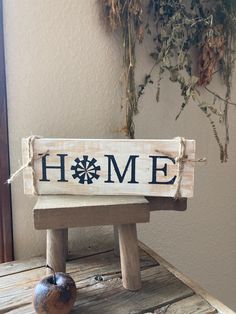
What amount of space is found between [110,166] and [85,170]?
0.05 m

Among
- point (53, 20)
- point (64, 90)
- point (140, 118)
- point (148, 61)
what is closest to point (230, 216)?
point (140, 118)

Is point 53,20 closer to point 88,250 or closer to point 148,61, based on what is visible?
point 148,61

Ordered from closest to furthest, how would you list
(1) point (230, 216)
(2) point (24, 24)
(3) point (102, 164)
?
1. (3) point (102, 164)
2. (2) point (24, 24)
3. (1) point (230, 216)

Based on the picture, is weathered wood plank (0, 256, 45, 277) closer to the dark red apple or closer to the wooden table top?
the wooden table top

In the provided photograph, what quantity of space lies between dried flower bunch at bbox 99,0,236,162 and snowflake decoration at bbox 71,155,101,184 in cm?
26

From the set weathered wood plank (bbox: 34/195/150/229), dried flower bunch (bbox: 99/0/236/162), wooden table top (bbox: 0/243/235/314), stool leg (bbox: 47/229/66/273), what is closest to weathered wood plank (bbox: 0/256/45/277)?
wooden table top (bbox: 0/243/235/314)

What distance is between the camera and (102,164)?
702 millimetres

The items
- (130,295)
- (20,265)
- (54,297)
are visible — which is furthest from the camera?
(20,265)

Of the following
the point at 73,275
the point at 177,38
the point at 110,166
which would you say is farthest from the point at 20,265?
the point at 177,38

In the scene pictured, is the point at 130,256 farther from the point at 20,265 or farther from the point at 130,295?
the point at 20,265

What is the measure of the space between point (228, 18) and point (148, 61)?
246 mm

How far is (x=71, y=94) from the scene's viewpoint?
0.88m

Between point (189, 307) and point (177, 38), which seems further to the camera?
point (177, 38)

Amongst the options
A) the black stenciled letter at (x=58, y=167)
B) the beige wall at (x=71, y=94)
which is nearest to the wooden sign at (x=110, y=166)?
the black stenciled letter at (x=58, y=167)
